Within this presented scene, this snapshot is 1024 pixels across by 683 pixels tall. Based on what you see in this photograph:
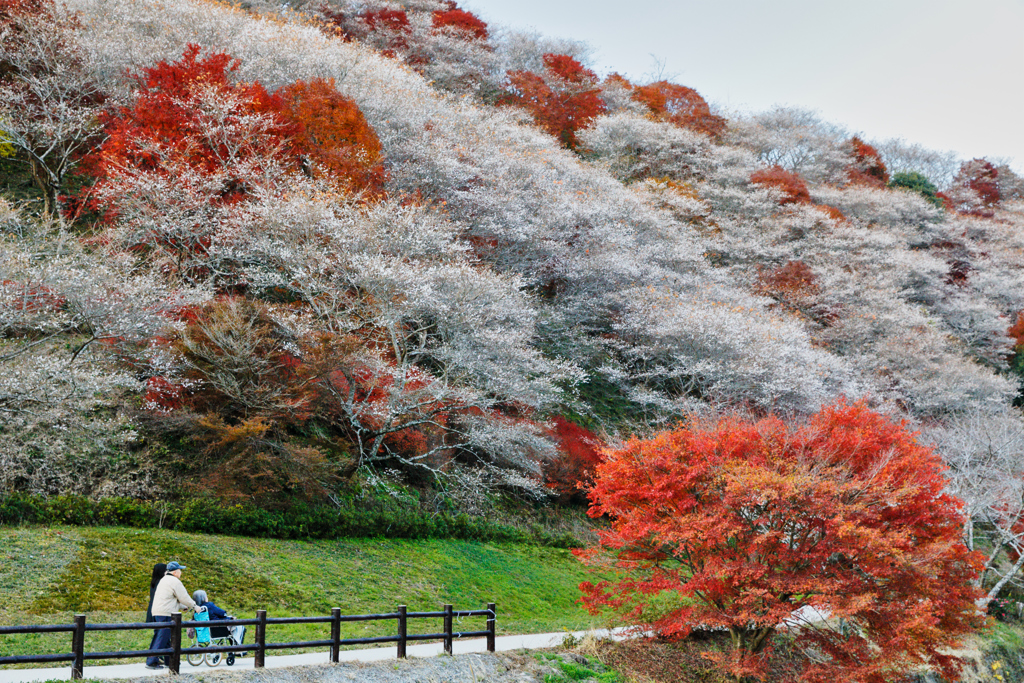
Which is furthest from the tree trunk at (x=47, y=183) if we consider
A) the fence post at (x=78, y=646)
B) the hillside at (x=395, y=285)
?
the fence post at (x=78, y=646)

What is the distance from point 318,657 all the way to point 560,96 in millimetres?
44235

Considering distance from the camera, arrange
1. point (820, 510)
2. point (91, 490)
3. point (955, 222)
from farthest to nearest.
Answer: point (955, 222) → point (91, 490) → point (820, 510)

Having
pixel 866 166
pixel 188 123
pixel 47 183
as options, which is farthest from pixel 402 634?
pixel 866 166

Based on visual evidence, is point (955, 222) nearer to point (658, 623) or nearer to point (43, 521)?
point (658, 623)

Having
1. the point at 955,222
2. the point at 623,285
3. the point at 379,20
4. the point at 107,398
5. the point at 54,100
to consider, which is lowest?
the point at 107,398

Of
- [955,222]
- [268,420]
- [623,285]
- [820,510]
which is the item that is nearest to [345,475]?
[268,420]

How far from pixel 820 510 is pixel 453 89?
129ft

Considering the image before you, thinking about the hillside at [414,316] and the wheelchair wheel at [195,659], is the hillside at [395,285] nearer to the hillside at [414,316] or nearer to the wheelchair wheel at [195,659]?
the hillside at [414,316]

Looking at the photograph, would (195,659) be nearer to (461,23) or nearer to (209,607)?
(209,607)

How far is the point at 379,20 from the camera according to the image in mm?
46844

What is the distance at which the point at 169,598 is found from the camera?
8.30 metres

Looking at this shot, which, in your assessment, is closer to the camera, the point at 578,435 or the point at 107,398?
the point at 107,398

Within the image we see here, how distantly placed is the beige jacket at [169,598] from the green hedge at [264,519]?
247 inches

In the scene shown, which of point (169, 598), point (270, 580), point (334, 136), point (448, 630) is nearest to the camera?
point (169, 598)
